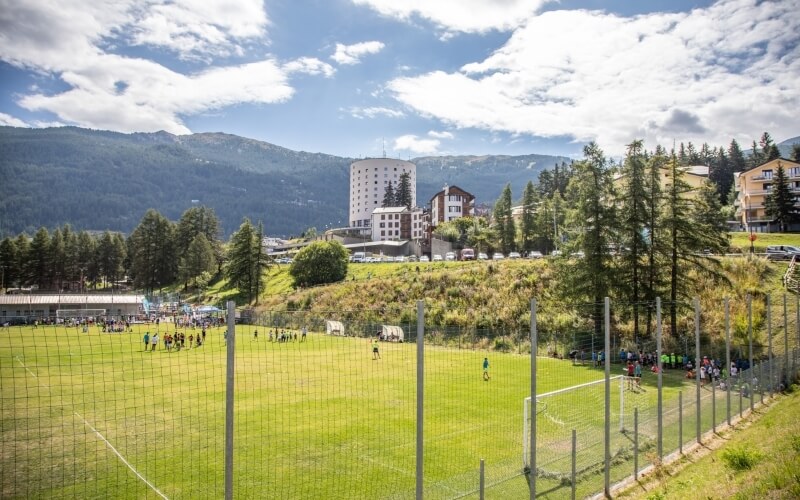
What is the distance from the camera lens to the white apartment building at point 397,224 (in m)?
133

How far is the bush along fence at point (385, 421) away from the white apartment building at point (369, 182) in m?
160

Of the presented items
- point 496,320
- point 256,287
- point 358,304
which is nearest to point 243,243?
point 256,287

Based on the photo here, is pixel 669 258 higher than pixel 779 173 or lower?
lower

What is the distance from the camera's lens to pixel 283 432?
1719 cm

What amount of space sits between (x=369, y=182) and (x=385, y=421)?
17928 centimetres

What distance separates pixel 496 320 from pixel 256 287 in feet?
145

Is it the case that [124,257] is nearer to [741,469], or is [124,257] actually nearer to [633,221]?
[633,221]

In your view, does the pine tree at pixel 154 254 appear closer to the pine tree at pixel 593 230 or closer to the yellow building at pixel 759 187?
the pine tree at pixel 593 230

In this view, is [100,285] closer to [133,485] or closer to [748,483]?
[133,485]

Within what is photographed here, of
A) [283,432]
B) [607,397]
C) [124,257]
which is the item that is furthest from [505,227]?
[124,257]

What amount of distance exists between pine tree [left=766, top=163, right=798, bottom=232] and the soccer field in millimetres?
59726

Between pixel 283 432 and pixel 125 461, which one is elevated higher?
pixel 125 461

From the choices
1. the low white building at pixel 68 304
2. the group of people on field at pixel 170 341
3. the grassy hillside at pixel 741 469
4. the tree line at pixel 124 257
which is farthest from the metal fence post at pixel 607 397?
the tree line at pixel 124 257

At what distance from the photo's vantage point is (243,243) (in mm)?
77438
